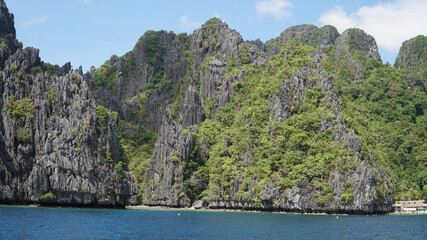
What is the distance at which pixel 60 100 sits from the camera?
118 meters

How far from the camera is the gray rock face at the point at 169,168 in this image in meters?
145

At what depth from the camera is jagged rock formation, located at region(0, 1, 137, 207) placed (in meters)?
106

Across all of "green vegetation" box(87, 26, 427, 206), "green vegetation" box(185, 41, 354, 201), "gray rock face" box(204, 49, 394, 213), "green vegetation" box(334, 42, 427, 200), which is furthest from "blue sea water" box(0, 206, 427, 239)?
"green vegetation" box(334, 42, 427, 200)

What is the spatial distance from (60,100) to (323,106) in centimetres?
7040

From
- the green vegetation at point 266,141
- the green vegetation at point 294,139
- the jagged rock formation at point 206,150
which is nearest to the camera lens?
the jagged rock formation at point 206,150

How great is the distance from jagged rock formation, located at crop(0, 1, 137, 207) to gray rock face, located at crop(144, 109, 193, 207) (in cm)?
2310

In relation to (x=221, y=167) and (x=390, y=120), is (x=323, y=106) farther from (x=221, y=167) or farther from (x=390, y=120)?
(x=390, y=120)

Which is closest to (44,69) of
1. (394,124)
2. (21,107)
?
(21,107)

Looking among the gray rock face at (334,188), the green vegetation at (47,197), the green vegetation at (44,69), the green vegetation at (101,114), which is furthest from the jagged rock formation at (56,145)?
the gray rock face at (334,188)

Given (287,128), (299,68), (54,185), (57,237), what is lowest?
(57,237)

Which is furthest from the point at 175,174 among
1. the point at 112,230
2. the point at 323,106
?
the point at 112,230

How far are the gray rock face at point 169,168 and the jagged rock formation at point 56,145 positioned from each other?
23.1 meters

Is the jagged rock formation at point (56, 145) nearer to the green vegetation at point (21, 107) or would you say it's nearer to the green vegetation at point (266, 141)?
the green vegetation at point (21, 107)

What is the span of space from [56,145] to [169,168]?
4485cm
